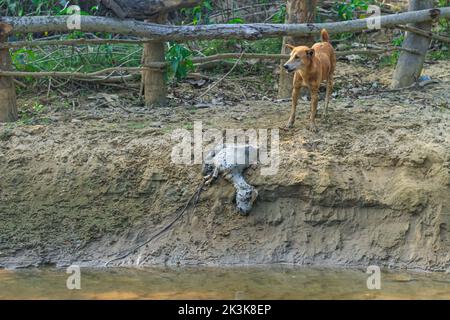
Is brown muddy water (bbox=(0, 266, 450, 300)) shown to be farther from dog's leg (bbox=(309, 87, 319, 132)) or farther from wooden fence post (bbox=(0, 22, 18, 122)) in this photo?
wooden fence post (bbox=(0, 22, 18, 122))

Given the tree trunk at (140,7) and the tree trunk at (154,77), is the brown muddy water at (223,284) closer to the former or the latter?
the tree trunk at (154,77)

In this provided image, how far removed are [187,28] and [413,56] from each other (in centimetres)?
276

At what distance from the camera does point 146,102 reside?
8.55 metres

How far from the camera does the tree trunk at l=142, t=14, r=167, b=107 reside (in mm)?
8297

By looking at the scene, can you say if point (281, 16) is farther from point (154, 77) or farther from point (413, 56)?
point (154, 77)

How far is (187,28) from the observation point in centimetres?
797

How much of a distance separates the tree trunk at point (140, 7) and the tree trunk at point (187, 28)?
0.11m

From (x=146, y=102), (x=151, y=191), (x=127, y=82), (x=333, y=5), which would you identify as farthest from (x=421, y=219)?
(x=333, y=5)

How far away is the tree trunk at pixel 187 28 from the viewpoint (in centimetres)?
766

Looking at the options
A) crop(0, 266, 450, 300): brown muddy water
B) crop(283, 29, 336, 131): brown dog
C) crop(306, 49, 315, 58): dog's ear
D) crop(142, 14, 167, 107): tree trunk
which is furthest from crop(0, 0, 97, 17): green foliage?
crop(0, 266, 450, 300): brown muddy water

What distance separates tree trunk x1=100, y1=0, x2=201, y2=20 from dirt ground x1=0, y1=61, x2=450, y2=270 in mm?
1247

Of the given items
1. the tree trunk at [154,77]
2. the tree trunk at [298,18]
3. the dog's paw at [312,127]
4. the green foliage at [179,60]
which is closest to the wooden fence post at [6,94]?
the tree trunk at [154,77]

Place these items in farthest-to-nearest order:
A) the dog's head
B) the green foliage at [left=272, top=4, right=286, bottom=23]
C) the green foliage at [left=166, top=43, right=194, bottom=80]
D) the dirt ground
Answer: the green foliage at [left=272, top=4, right=286, bottom=23]
the green foliage at [left=166, top=43, right=194, bottom=80]
the dog's head
the dirt ground

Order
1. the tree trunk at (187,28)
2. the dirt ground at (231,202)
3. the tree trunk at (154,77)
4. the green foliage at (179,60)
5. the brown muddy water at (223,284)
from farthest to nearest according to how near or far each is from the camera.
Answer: the tree trunk at (154,77) → the green foliage at (179,60) → the tree trunk at (187,28) → the dirt ground at (231,202) → the brown muddy water at (223,284)
